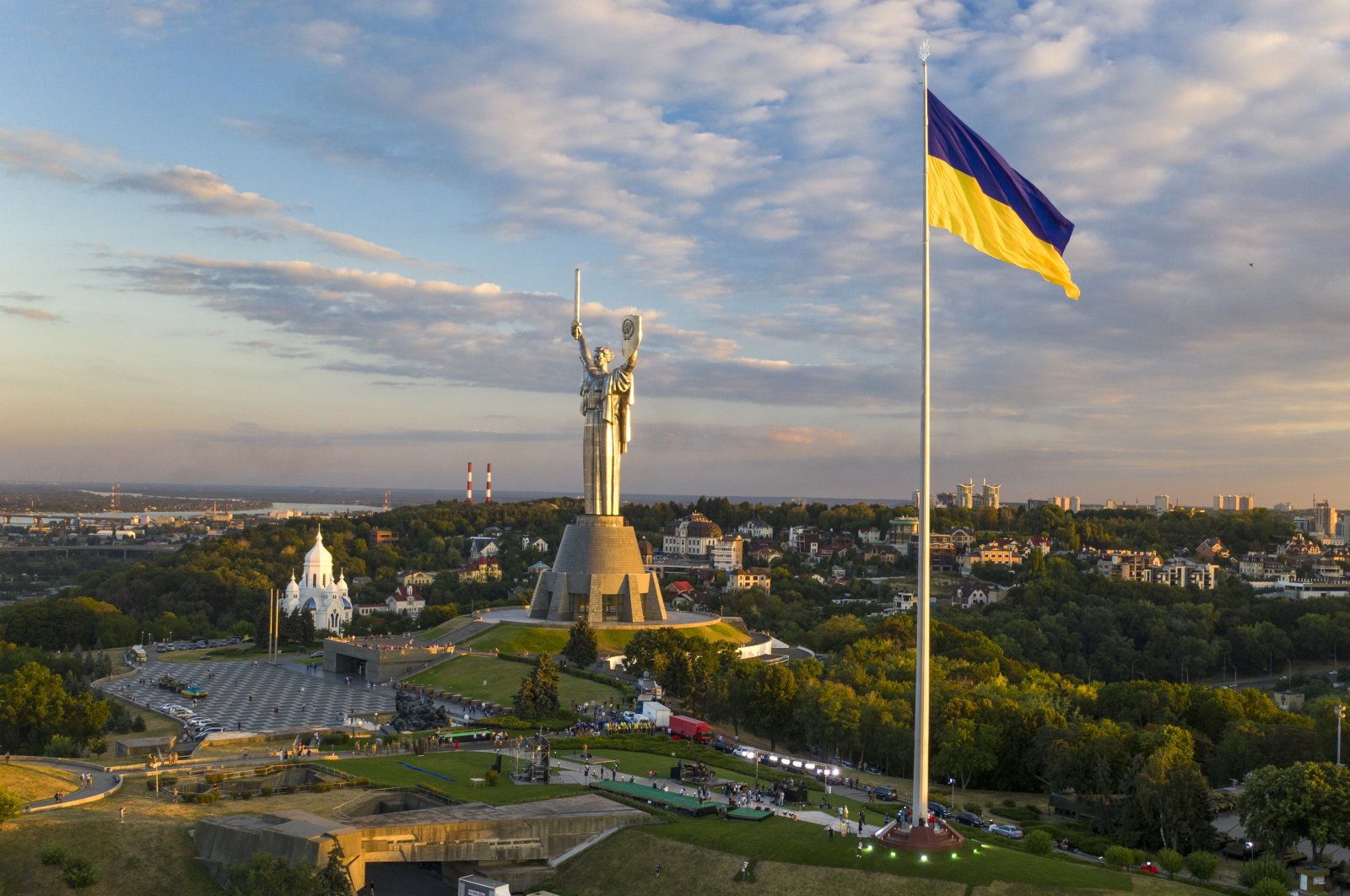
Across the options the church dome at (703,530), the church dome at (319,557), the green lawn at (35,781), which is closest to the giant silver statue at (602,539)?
the church dome at (319,557)

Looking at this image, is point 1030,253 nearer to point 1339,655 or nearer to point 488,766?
point 488,766

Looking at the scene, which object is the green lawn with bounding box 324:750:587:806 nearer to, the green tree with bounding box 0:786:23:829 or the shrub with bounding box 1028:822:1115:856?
the green tree with bounding box 0:786:23:829

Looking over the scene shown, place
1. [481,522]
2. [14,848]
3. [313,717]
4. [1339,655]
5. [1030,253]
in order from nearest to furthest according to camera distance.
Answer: [1030,253] < [14,848] < [313,717] < [1339,655] < [481,522]

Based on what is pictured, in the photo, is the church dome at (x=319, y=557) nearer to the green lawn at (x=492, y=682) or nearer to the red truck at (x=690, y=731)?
the green lawn at (x=492, y=682)

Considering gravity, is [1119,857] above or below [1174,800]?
below

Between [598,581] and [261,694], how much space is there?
18094 millimetres

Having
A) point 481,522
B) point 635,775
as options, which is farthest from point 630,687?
point 481,522

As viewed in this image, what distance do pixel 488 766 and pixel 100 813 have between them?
34.9ft

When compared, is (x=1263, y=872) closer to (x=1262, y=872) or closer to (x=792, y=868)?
(x=1262, y=872)

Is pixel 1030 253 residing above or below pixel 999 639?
above

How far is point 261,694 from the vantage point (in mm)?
53031

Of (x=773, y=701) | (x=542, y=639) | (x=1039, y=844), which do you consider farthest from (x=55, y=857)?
(x=542, y=639)

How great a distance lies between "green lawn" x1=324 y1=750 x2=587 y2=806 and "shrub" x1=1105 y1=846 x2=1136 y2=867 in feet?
43.5

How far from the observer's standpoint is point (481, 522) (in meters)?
129
